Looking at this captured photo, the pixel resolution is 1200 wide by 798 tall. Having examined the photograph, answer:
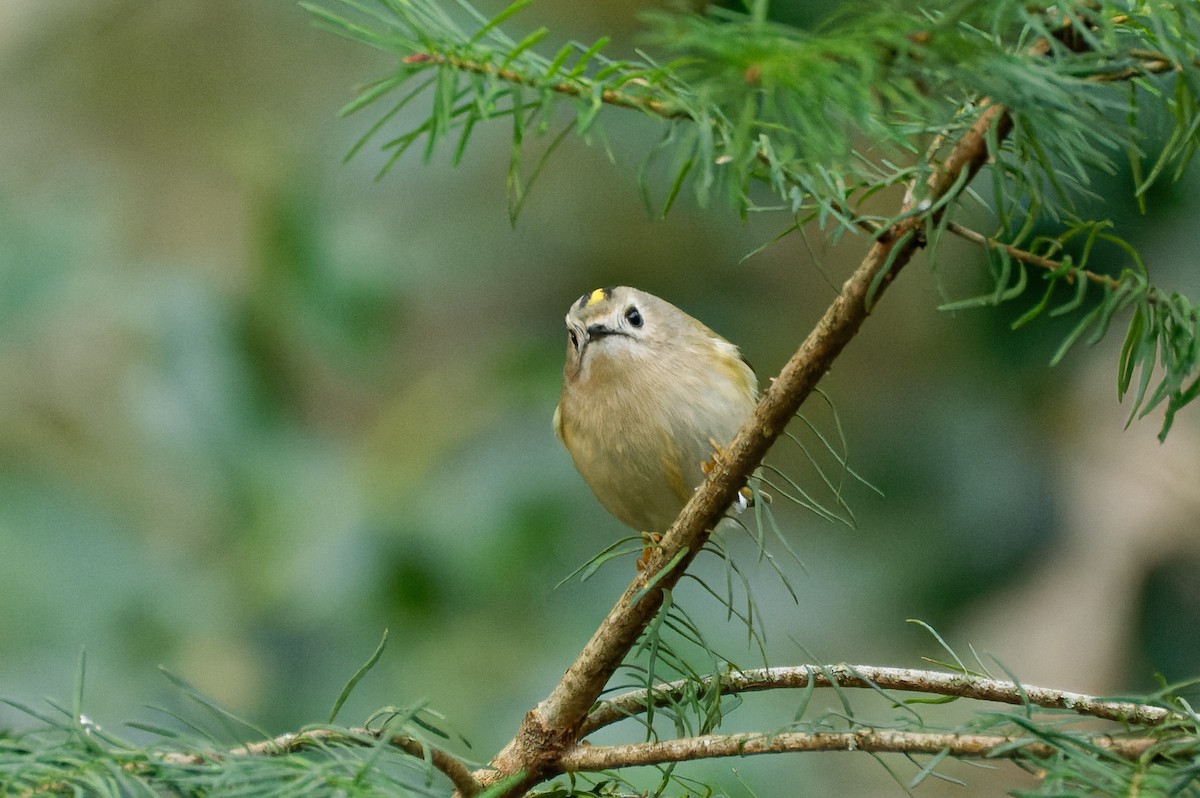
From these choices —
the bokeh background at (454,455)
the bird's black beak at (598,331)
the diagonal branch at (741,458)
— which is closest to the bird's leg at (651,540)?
the diagonal branch at (741,458)

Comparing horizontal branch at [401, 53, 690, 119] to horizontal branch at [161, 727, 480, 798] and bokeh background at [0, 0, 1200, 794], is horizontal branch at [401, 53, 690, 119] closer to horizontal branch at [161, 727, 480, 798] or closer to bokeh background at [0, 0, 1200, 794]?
horizontal branch at [161, 727, 480, 798]

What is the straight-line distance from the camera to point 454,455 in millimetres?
2150

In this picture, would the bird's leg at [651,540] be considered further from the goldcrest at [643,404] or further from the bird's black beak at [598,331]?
the bird's black beak at [598,331]

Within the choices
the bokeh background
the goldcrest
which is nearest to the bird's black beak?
the goldcrest

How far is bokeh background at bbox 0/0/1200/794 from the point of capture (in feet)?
6.39

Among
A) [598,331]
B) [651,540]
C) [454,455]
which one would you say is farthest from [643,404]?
[454,455]

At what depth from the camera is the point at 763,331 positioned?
2752 mm

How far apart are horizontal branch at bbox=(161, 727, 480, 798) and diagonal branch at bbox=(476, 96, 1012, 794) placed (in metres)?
0.04

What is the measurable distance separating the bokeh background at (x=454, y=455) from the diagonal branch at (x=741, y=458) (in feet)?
3.53

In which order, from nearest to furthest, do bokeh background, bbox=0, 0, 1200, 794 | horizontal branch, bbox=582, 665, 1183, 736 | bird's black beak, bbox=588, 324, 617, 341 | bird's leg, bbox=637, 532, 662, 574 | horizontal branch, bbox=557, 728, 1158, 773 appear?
horizontal branch, bbox=557, 728, 1158, 773 → horizontal branch, bbox=582, 665, 1183, 736 → bird's leg, bbox=637, 532, 662, 574 → bird's black beak, bbox=588, 324, 617, 341 → bokeh background, bbox=0, 0, 1200, 794

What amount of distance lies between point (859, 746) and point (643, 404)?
0.75m

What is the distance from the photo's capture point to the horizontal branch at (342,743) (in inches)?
24.8

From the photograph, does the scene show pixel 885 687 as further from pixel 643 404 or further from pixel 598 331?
pixel 598 331

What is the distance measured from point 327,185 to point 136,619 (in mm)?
1083
